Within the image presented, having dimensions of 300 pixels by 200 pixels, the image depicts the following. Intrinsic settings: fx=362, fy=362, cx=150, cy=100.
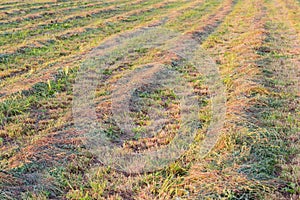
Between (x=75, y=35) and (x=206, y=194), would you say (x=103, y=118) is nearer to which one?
(x=206, y=194)

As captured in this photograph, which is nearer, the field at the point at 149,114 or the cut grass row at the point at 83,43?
the field at the point at 149,114

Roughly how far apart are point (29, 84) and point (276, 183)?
199 inches

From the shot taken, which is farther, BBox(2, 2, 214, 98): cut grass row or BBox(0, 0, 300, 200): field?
BBox(2, 2, 214, 98): cut grass row

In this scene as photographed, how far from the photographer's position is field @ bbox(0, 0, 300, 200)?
13.4ft

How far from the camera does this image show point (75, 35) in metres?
12.4

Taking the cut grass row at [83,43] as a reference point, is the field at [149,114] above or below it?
below

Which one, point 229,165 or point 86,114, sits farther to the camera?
point 86,114

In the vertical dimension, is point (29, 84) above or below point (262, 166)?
above

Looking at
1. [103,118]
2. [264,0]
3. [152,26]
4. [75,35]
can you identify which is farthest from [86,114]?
[264,0]

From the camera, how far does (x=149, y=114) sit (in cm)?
612

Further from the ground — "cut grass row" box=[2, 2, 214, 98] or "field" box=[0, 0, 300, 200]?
"cut grass row" box=[2, 2, 214, 98]

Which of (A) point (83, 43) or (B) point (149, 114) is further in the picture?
(A) point (83, 43)

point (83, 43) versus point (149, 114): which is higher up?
point (83, 43)

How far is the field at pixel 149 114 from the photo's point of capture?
4.09m
